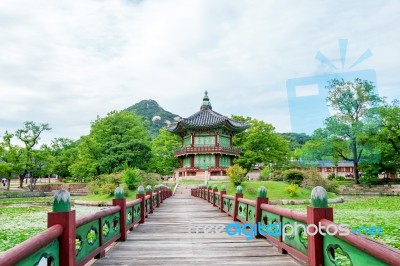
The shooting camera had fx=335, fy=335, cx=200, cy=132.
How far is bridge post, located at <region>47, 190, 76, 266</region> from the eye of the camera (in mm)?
3125

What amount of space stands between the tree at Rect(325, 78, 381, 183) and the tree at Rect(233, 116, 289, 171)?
5871 mm

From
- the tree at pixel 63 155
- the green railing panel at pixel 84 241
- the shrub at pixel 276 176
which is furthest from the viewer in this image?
the tree at pixel 63 155

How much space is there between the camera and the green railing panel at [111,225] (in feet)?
16.4

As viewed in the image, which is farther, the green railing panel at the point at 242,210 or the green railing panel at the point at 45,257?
A: the green railing panel at the point at 242,210

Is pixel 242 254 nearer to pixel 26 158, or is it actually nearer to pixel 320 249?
pixel 320 249

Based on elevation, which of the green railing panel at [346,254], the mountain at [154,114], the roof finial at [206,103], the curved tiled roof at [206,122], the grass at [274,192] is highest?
the mountain at [154,114]

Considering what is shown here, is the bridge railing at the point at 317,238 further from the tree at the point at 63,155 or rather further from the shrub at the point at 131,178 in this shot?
the tree at the point at 63,155

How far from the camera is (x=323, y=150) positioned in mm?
38156

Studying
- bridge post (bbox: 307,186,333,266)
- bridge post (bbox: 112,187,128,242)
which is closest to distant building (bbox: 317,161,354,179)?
bridge post (bbox: 112,187,128,242)

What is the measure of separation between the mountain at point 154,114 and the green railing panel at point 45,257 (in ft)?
313

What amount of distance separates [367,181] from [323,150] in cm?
553

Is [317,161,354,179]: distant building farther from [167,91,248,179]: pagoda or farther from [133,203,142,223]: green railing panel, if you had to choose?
[133,203,142,223]: green railing panel

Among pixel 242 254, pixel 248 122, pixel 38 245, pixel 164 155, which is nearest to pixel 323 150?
→ pixel 248 122

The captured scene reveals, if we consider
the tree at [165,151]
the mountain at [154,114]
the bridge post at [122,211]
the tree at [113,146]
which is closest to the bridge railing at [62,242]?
the bridge post at [122,211]
